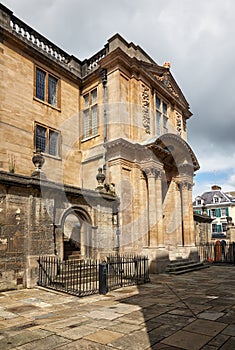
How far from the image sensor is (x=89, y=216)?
1280 cm

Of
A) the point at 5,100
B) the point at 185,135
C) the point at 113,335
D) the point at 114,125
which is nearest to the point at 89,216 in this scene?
the point at 114,125

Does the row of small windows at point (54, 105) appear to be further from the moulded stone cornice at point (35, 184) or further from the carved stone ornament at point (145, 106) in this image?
the moulded stone cornice at point (35, 184)

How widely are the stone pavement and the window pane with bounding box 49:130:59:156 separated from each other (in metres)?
7.74

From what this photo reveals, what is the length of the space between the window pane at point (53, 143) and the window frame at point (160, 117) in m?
6.08

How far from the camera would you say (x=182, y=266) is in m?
15.6

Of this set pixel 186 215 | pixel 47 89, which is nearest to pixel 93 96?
pixel 47 89

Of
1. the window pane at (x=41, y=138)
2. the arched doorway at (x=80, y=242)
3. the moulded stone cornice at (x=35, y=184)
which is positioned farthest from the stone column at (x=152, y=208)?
the window pane at (x=41, y=138)

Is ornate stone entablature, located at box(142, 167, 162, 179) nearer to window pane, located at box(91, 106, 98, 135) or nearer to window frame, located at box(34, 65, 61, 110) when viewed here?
window pane, located at box(91, 106, 98, 135)

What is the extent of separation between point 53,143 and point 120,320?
1116 cm

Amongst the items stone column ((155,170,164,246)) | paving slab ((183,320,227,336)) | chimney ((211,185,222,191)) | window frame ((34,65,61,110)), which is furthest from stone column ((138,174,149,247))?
chimney ((211,185,222,191))

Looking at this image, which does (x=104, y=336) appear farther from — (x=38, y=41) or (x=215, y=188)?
(x=215, y=188)

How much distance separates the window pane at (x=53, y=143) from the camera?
50.6 feet

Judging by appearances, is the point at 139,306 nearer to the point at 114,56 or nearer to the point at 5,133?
the point at 5,133

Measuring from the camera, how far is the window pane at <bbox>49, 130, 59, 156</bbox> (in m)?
15.4
